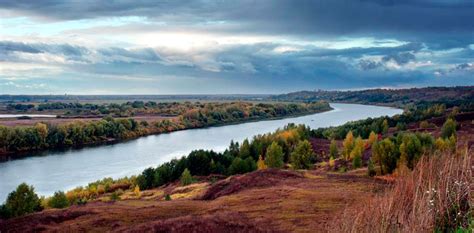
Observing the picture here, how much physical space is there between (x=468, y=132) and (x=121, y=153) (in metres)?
73.3

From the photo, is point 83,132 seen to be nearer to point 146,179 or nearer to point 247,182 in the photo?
point 146,179

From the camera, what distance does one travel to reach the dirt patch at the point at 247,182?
41.8 meters

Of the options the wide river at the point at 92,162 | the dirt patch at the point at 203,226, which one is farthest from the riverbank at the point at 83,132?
the dirt patch at the point at 203,226

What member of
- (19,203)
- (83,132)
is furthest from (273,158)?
(83,132)

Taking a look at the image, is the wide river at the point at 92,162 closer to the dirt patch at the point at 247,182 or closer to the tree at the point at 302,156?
the tree at the point at 302,156

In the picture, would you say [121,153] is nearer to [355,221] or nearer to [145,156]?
[145,156]

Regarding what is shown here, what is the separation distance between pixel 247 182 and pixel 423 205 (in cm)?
3518

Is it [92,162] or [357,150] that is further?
[92,162]

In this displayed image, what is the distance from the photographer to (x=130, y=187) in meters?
63.5

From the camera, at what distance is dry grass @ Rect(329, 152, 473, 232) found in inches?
348

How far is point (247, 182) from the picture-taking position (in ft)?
145

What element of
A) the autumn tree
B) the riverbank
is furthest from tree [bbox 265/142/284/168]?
the autumn tree

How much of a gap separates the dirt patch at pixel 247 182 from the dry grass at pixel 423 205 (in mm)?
30976

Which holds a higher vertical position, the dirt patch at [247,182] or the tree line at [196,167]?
the dirt patch at [247,182]
